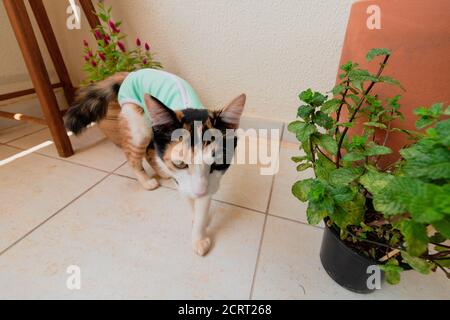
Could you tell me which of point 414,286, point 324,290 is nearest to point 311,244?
point 324,290

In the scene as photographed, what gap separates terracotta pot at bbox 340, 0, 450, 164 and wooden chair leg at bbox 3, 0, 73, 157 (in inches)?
42.9

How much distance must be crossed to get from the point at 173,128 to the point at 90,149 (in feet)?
2.46

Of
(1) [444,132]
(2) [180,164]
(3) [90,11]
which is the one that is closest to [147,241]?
(2) [180,164]

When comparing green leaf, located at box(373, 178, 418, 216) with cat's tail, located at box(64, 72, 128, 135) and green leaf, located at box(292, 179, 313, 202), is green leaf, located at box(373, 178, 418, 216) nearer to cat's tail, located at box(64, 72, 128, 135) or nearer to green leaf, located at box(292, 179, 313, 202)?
green leaf, located at box(292, 179, 313, 202)

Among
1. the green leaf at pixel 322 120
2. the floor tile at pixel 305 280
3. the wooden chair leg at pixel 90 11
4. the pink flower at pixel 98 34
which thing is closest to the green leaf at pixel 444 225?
the green leaf at pixel 322 120

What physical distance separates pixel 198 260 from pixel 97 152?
2.58 ft

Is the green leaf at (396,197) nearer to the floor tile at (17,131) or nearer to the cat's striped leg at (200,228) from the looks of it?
the cat's striped leg at (200,228)

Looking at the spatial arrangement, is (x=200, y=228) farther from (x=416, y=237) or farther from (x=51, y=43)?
(x=51, y=43)

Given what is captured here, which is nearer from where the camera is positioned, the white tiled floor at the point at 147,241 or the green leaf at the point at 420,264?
the green leaf at the point at 420,264

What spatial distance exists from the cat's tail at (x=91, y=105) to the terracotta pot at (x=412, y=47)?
839 mm

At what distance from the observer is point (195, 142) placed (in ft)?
1.84

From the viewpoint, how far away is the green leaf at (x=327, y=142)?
0.43 meters

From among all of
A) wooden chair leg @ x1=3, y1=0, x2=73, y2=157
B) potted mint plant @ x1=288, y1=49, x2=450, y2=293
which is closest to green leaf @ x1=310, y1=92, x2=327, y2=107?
potted mint plant @ x1=288, y1=49, x2=450, y2=293

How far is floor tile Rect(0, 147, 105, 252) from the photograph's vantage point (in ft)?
2.34
